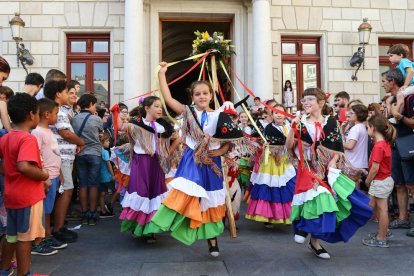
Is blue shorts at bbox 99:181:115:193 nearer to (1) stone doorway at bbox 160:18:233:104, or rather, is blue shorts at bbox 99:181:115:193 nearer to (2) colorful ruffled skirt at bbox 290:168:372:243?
(2) colorful ruffled skirt at bbox 290:168:372:243

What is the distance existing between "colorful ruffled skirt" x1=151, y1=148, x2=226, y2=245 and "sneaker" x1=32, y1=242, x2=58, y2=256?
4.16ft

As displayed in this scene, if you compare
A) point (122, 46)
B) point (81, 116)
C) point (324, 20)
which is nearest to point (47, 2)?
point (122, 46)

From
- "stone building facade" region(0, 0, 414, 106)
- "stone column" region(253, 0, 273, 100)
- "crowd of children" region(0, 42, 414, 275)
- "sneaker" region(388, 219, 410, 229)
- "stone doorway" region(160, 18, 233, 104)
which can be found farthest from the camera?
"stone doorway" region(160, 18, 233, 104)

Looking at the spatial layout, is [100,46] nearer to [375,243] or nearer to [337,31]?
[337,31]

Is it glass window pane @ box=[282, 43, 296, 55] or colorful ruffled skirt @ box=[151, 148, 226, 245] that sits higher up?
glass window pane @ box=[282, 43, 296, 55]

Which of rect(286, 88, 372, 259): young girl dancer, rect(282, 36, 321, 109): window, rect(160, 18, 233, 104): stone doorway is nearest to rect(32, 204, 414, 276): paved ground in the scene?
rect(286, 88, 372, 259): young girl dancer

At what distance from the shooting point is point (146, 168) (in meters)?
4.91

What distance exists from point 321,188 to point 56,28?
10.0 metres

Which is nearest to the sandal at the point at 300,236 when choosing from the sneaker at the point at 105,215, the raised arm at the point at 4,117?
the raised arm at the point at 4,117

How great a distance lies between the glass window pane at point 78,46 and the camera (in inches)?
468

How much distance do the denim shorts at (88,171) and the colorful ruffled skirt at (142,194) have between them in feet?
3.88

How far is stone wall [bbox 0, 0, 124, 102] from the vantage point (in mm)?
11344

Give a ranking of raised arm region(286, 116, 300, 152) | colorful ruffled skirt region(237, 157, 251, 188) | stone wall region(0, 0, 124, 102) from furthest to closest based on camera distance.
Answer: stone wall region(0, 0, 124, 102) → colorful ruffled skirt region(237, 157, 251, 188) → raised arm region(286, 116, 300, 152)

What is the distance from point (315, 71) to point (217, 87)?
8.13m
